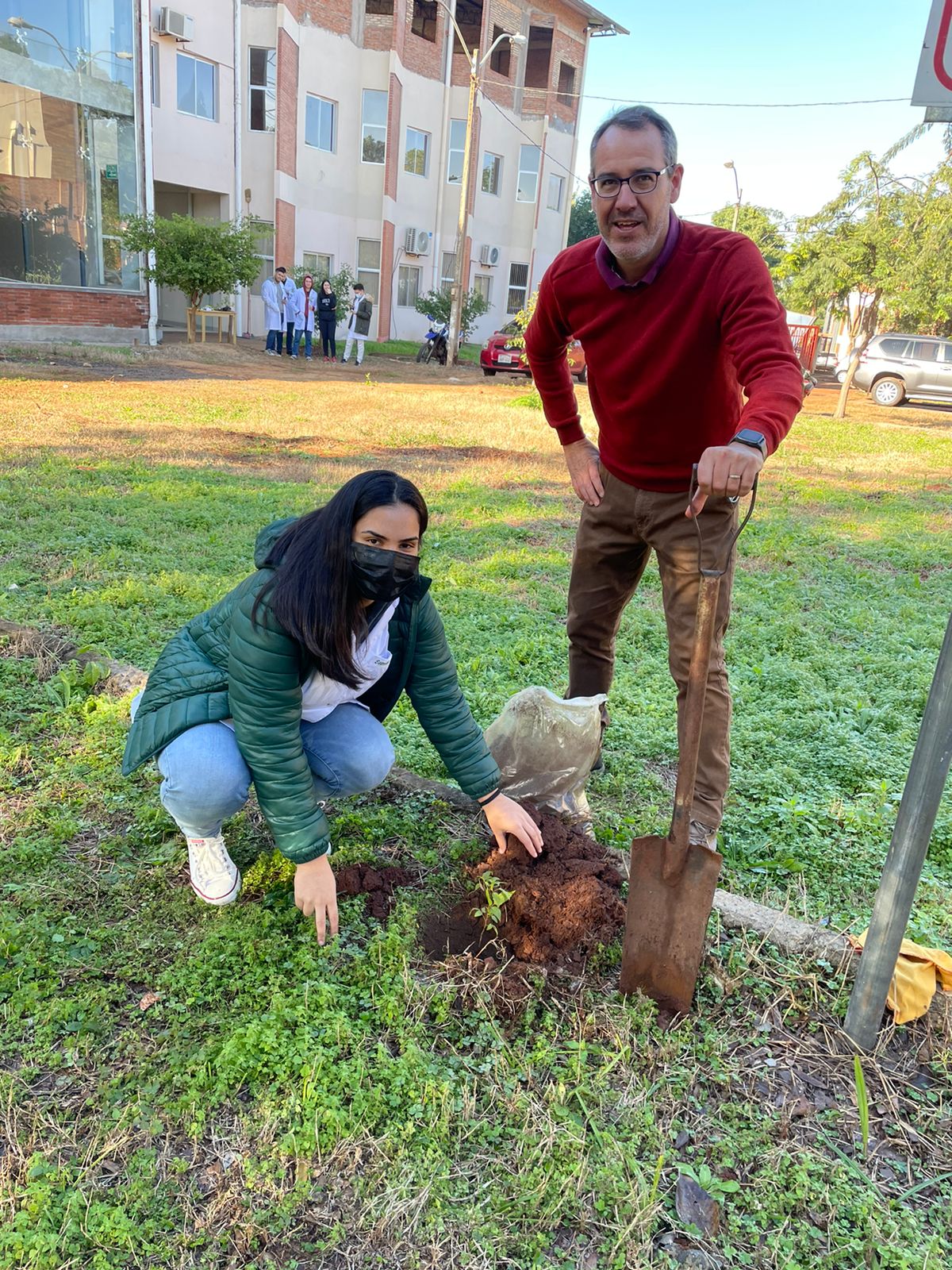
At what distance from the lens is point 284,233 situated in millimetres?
23500

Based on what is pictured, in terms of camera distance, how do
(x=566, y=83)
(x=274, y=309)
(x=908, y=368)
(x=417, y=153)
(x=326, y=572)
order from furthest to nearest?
(x=566, y=83) → (x=417, y=153) → (x=908, y=368) → (x=274, y=309) → (x=326, y=572)

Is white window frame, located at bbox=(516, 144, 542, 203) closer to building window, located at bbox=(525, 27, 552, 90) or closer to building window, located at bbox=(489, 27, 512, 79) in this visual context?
building window, located at bbox=(525, 27, 552, 90)

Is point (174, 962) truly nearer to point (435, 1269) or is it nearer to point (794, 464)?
point (435, 1269)

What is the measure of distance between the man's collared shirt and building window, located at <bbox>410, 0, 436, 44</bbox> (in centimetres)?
2833

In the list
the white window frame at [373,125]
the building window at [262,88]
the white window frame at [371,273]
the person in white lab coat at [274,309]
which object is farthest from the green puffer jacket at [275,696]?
the white window frame at [373,125]

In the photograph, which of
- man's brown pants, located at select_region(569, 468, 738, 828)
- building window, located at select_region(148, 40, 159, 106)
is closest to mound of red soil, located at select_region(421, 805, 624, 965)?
man's brown pants, located at select_region(569, 468, 738, 828)

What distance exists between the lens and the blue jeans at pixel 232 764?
230 centimetres

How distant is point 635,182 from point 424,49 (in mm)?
28677

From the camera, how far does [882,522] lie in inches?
316

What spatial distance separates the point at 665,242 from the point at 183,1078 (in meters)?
2.40

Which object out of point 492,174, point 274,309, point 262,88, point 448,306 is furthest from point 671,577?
point 492,174

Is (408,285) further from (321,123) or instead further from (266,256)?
(266,256)

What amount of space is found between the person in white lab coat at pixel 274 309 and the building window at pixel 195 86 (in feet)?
14.9

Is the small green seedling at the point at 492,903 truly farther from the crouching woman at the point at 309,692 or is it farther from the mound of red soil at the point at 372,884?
the mound of red soil at the point at 372,884
